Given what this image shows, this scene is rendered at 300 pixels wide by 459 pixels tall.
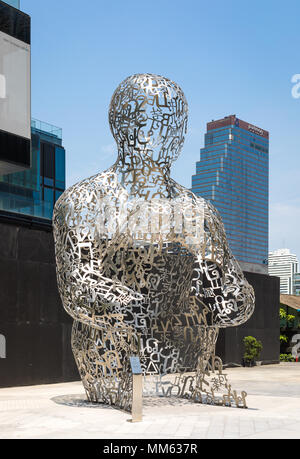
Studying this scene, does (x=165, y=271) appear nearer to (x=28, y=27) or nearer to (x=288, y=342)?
(x=28, y=27)

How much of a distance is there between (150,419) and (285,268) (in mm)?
140871

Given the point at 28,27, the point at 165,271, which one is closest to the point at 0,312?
the point at 165,271

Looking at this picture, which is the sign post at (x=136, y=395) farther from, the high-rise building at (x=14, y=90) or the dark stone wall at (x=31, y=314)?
the high-rise building at (x=14, y=90)

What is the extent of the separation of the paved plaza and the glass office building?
6.81 m

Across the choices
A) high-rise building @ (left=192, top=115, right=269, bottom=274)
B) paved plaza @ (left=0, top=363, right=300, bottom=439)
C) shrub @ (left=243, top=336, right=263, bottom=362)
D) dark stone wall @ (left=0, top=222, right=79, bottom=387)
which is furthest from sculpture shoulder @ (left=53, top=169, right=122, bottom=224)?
high-rise building @ (left=192, top=115, right=269, bottom=274)

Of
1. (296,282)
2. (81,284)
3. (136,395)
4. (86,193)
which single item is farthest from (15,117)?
(296,282)

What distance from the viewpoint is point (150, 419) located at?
721 cm

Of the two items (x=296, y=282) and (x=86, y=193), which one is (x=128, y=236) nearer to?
(x=86, y=193)

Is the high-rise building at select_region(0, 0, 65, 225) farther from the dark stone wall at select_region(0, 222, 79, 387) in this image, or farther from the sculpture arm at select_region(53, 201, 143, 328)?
the sculpture arm at select_region(53, 201, 143, 328)

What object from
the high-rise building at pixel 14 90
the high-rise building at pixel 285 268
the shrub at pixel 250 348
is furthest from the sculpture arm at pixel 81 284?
the high-rise building at pixel 285 268

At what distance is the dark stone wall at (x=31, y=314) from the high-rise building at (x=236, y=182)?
11448 centimetres

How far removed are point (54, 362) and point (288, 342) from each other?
12351 mm

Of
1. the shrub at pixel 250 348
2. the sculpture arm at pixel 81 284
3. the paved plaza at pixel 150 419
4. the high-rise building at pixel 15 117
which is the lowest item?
the shrub at pixel 250 348

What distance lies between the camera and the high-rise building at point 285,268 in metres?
142
